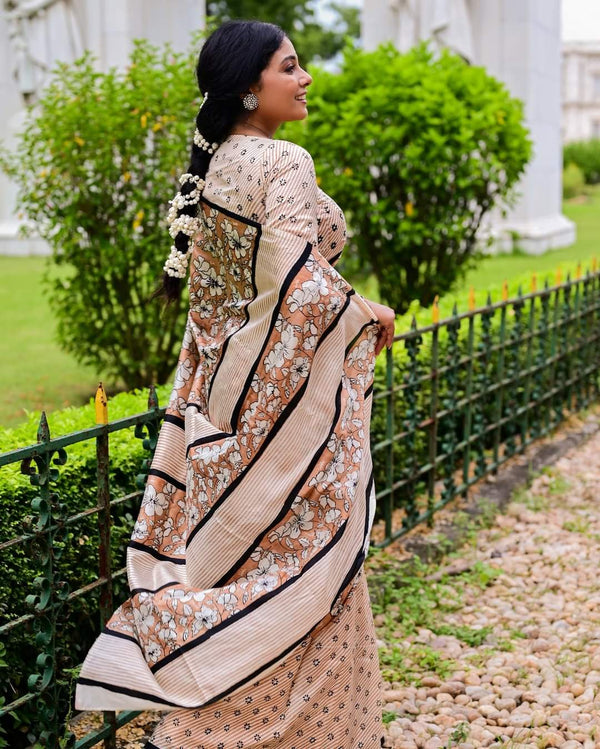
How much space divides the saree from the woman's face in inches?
9.8

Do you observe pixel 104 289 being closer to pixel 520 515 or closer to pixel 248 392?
pixel 520 515

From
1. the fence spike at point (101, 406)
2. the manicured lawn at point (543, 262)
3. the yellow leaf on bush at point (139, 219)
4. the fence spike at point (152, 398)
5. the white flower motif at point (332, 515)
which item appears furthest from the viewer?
the manicured lawn at point (543, 262)

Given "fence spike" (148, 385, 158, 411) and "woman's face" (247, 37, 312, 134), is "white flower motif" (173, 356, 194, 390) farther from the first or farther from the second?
"woman's face" (247, 37, 312, 134)

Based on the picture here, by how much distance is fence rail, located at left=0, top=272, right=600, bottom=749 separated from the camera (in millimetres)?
2451

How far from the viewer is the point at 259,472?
7.31ft

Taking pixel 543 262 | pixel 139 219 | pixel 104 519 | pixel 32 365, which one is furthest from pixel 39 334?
pixel 543 262

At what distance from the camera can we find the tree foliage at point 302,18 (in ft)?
84.7

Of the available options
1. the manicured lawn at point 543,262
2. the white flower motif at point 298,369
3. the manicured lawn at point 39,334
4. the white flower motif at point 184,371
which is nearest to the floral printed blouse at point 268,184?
the white flower motif at point 298,369

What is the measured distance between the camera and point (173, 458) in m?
2.44

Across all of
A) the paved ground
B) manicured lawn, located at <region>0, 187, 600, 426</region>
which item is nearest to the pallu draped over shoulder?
the paved ground

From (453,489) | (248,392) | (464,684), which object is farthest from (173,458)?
(453,489)

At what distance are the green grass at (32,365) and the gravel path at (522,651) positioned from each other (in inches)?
92.8

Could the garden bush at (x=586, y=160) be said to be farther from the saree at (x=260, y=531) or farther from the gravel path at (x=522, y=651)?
the saree at (x=260, y=531)

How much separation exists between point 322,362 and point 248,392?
0.58ft
